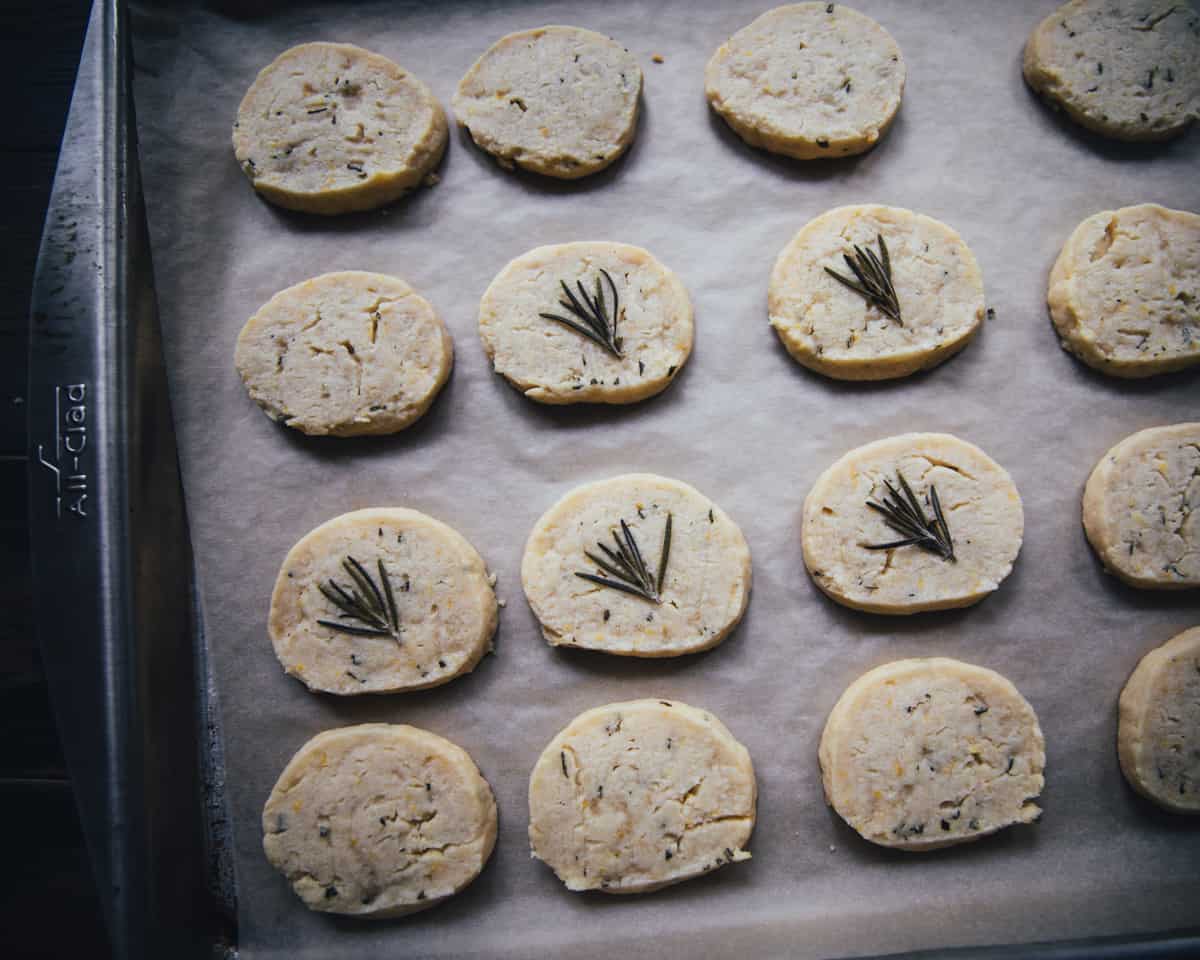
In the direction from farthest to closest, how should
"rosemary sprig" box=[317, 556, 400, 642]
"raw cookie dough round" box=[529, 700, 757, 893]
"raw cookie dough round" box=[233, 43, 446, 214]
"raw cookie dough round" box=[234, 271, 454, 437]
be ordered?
"raw cookie dough round" box=[233, 43, 446, 214] → "raw cookie dough round" box=[234, 271, 454, 437] → "rosemary sprig" box=[317, 556, 400, 642] → "raw cookie dough round" box=[529, 700, 757, 893]

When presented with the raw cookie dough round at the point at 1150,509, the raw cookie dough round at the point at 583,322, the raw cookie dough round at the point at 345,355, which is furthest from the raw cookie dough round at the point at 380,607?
the raw cookie dough round at the point at 1150,509

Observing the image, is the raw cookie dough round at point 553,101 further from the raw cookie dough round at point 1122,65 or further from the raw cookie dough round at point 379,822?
the raw cookie dough round at point 379,822

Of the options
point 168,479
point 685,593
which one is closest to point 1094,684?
point 685,593

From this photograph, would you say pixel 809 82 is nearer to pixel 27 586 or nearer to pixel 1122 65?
pixel 1122 65

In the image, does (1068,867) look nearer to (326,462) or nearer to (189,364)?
(326,462)

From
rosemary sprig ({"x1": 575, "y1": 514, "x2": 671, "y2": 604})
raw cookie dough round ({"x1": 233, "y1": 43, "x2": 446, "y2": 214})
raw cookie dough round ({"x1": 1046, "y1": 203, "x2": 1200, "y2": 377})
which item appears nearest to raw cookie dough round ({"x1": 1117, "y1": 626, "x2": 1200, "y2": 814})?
raw cookie dough round ({"x1": 1046, "y1": 203, "x2": 1200, "y2": 377})

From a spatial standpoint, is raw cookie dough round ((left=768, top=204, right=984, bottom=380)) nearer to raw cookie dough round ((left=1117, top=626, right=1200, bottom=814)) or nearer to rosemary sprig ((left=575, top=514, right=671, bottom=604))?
rosemary sprig ((left=575, top=514, right=671, bottom=604))

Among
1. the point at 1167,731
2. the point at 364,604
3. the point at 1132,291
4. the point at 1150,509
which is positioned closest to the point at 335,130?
the point at 364,604
